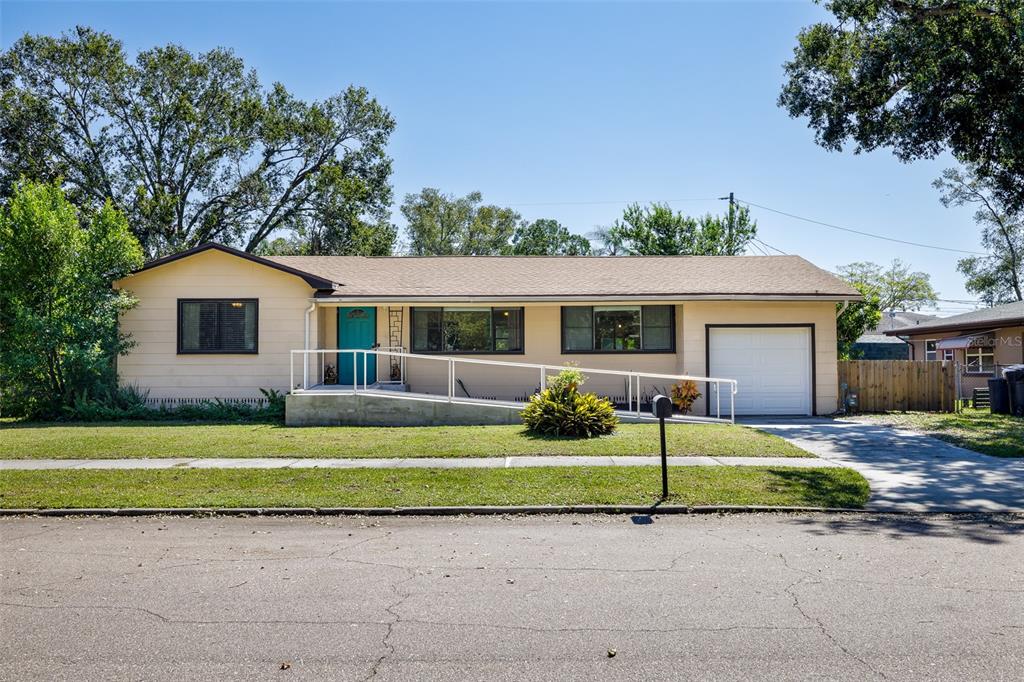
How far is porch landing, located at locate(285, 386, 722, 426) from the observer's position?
1498 centimetres

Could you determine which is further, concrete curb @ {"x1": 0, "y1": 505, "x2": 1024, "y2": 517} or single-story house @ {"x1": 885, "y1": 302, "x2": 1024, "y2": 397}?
single-story house @ {"x1": 885, "y1": 302, "x2": 1024, "y2": 397}

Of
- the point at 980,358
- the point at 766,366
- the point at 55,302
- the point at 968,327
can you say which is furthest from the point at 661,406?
the point at 980,358

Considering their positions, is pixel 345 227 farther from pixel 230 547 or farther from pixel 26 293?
pixel 230 547

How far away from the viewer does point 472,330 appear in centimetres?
1844

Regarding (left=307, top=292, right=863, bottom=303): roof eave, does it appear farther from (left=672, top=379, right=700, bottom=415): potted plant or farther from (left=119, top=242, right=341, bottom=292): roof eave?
(left=672, top=379, right=700, bottom=415): potted plant


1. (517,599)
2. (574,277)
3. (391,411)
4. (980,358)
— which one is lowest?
(517,599)

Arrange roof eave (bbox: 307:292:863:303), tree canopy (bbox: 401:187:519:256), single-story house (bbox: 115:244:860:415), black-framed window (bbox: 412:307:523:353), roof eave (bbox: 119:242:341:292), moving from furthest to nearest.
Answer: tree canopy (bbox: 401:187:519:256), black-framed window (bbox: 412:307:523:353), single-story house (bbox: 115:244:860:415), roof eave (bbox: 307:292:863:303), roof eave (bbox: 119:242:341:292)

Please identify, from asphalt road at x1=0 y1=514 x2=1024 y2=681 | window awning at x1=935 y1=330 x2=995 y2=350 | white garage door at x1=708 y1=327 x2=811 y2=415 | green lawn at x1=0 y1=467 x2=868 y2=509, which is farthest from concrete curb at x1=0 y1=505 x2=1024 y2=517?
window awning at x1=935 y1=330 x2=995 y2=350

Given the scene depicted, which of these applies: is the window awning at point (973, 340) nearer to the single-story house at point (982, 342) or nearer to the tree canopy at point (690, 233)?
the single-story house at point (982, 342)

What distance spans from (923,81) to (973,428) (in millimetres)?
8554

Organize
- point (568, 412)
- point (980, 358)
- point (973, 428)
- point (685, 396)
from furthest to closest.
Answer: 1. point (980, 358)
2. point (685, 396)
3. point (973, 428)
4. point (568, 412)

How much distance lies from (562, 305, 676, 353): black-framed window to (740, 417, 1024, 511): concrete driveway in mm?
3778

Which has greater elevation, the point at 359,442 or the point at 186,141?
the point at 186,141

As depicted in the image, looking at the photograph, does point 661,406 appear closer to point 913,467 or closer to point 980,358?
point 913,467
